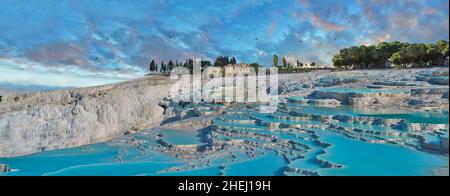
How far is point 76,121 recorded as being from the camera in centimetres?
2080

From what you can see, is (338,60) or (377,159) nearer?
(377,159)

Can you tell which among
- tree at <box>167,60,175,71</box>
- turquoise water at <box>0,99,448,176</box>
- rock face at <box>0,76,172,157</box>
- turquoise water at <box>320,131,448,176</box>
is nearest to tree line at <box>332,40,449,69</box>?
turquoise water at <box>0,99,448,176</box>

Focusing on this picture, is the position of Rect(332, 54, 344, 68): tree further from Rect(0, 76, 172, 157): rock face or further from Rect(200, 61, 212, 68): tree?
Rect(0, 76, 172, 157): rock face

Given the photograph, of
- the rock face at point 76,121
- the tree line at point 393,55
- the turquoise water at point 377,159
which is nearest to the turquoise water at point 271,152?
the turquoise water at point 377,159

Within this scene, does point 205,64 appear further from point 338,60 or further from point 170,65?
point 338,60

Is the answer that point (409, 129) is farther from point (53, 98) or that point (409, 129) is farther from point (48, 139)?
point (53, 98)

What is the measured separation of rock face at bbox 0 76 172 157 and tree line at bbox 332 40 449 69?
19.3 metres

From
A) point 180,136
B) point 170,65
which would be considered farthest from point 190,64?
point 180,136

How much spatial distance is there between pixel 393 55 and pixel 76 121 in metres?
25.0

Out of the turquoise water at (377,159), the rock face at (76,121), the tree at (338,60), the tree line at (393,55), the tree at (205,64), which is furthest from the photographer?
the tree at (205,64)

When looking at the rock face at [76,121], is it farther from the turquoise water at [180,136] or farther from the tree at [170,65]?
the tree at [170,65]

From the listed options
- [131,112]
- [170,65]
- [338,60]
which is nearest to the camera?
[131,112]

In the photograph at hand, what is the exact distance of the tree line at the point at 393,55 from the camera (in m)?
33.1

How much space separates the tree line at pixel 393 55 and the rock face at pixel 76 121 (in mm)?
19260
